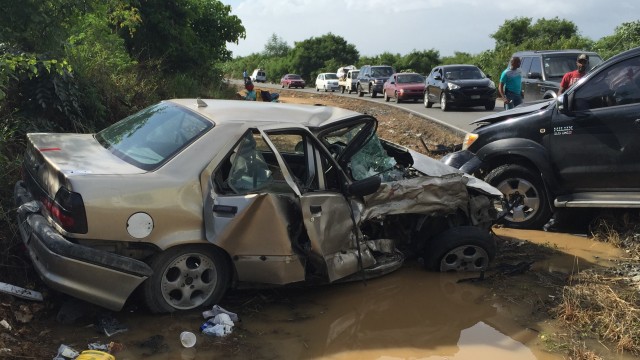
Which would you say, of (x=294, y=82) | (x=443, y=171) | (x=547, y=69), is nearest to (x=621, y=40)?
(x=547, y=69)

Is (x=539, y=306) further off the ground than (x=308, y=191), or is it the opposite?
(x=308, y=191)

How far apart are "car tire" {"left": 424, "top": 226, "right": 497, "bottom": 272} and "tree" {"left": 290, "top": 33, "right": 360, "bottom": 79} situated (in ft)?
210

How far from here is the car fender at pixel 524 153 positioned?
633cm

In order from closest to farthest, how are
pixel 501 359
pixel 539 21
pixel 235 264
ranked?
pixel 501 359 → pixel 235 264 → pixel 539 21

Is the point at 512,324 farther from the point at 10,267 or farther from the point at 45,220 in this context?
the point at 10,267

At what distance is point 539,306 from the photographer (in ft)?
15.1

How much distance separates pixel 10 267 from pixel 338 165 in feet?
9.05

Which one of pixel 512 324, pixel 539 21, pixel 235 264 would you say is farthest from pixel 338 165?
pixel 539 21

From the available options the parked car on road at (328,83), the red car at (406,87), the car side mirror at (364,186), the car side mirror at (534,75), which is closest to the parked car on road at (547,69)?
the car side mirror at (534,75)

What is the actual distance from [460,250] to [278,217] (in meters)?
1.98

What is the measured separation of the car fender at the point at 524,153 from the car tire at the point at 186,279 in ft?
12.9

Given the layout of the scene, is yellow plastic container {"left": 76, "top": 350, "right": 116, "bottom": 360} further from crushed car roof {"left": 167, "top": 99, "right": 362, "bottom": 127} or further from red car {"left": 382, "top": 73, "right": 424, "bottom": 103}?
red car {"left": 382, "top": 73, "right": 424, "bottom": 103}

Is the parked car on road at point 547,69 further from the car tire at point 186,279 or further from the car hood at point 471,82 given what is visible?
the car tire at point 186,279

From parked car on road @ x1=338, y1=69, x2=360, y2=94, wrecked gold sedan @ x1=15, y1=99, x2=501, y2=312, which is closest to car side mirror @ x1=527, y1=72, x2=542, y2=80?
wrecked gold sedan @ x1=15, y1=99, x2=501, y2=312
